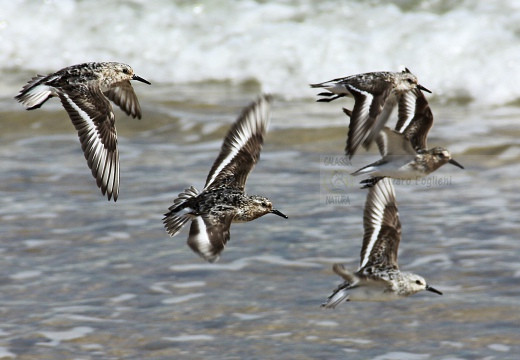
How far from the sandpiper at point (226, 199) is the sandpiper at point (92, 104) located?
1.46 feet

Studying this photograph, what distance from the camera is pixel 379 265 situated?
533 cm

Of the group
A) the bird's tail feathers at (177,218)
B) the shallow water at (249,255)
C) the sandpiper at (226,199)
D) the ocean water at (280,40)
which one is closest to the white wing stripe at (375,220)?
the shallow water at (249,255)

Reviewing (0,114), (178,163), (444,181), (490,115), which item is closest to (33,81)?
(178,163)

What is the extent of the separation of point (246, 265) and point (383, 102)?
1788mm

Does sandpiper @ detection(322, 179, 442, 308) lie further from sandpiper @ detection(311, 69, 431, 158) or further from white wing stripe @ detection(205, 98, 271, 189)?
white wing stripe @ detection(205, 98, 271, 189)

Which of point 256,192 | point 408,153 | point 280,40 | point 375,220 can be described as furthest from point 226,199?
point 280,40

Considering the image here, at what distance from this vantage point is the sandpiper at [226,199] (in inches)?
174

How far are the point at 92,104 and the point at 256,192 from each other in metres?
2.67

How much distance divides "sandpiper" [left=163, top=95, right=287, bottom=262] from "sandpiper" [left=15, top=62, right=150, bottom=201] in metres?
0.44

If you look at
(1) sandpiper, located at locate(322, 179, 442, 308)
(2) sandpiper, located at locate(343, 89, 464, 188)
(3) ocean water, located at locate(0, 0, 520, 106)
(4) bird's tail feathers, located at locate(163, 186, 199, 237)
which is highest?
(3) ocean water, located at locate(0, 0, 520, 106)

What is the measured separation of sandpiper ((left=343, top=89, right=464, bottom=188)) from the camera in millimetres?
5762

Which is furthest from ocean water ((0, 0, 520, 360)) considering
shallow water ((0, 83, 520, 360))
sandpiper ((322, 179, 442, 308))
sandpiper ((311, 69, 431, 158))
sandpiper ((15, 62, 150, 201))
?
sandpiper ((311, 69, 431, 158))

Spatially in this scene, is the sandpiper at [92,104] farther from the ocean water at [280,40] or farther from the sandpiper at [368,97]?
the ocean water at [280,40]

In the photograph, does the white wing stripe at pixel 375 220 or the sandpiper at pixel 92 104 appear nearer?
the sandpiper at pixel 92 104
